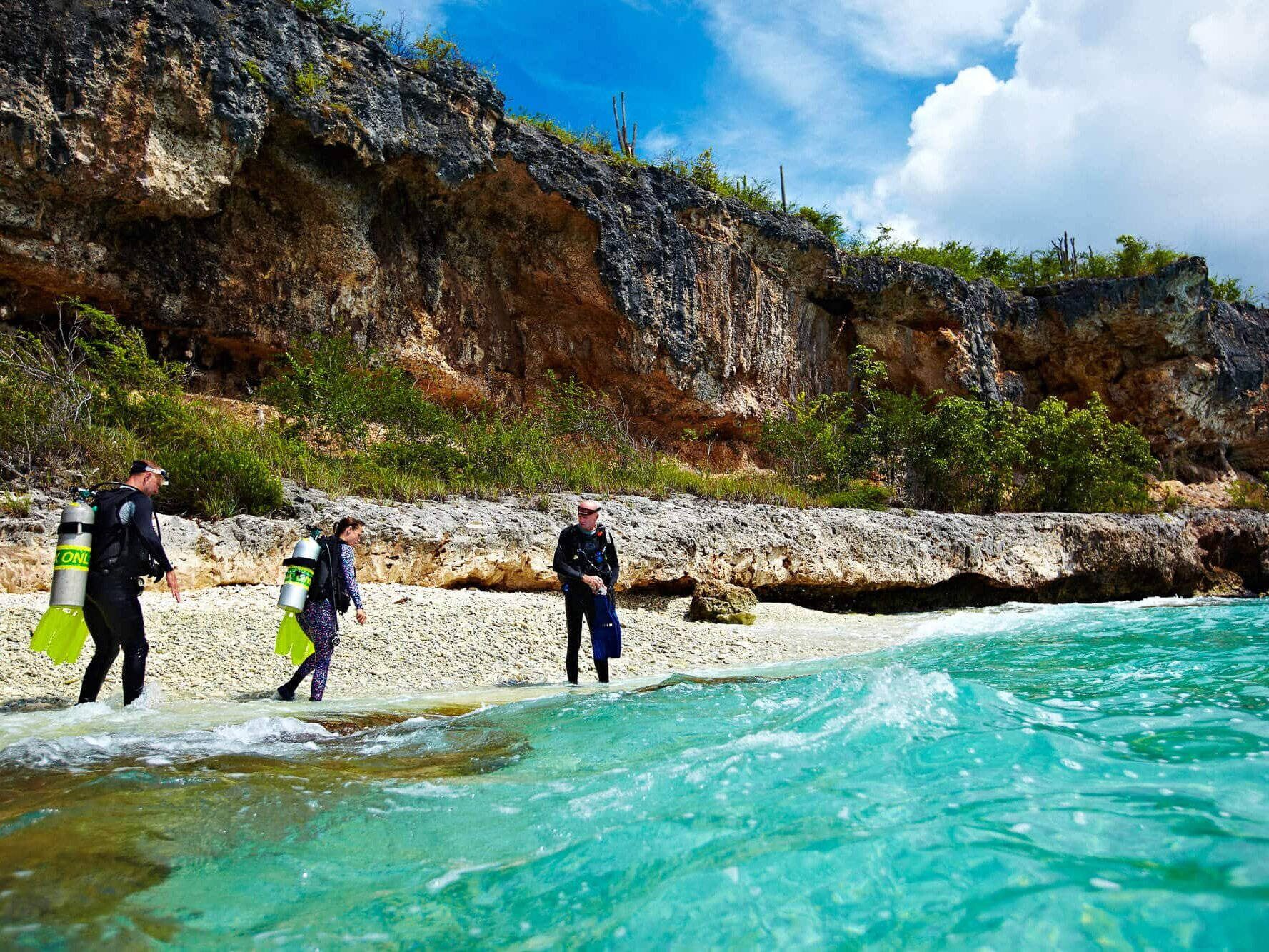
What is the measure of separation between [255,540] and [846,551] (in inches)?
373

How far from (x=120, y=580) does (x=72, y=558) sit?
0.32 metres

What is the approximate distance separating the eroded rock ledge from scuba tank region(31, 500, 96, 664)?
300 centimetres

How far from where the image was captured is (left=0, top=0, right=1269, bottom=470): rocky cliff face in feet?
39.8

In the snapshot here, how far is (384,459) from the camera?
39.5 feet

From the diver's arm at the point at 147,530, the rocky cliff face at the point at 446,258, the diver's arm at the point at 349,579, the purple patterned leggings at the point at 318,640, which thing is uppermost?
the rocky cliff face at the point at 446,258

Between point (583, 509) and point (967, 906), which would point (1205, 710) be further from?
point (583, 509)

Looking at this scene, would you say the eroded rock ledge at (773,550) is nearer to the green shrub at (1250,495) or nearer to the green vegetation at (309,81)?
the green shrub at (1250,495)

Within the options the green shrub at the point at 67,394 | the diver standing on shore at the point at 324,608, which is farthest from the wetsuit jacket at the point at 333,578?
the green shrub at the point at 67,394

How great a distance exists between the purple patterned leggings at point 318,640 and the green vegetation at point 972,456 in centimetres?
1290

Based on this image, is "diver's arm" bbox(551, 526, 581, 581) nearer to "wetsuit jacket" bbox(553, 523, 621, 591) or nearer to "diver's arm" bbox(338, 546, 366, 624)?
"wetsuit jacket" bbox(553, 523, 621, 591)

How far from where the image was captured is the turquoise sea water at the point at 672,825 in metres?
2.14

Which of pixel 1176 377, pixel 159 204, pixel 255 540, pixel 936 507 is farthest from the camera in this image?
pixel 1176 377

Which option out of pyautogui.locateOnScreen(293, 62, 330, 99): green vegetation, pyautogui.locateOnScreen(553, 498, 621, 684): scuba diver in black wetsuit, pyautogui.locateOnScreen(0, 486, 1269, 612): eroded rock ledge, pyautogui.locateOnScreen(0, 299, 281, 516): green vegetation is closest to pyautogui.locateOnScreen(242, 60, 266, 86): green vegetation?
pyautogui.locateOnScreen(293, 62, 330, 99): green vegetation

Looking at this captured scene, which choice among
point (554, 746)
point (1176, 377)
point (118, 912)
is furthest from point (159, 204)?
point (1176, 377)
